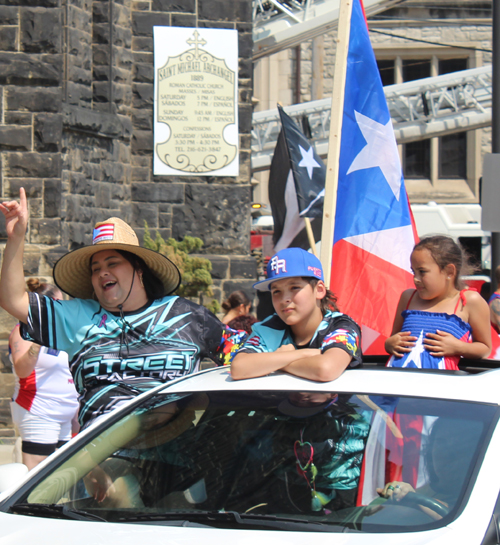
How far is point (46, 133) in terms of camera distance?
850 cm

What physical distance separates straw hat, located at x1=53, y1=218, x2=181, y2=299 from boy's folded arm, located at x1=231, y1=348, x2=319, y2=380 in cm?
77

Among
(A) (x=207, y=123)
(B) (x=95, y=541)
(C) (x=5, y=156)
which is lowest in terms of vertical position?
(B) (x=95, y=541)

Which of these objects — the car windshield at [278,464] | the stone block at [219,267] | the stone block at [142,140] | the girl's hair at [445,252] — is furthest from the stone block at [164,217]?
the car windshield at [278,464]

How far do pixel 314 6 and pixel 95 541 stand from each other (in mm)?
13975

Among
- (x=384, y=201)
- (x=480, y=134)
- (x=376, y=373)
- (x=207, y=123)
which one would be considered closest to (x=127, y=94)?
(x=207, y=123)

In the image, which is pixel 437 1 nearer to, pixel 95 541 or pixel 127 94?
Answer: pixel 127 94

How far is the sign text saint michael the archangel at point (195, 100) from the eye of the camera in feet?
33.3

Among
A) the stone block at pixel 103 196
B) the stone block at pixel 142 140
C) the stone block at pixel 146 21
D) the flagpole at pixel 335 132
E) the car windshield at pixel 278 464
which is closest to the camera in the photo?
the car windshield at pixel 278 464

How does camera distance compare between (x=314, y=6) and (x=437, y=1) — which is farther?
(x=437, y=1)

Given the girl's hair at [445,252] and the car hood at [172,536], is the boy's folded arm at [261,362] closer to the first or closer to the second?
the car hood at [172,536]

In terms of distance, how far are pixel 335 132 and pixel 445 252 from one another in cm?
166

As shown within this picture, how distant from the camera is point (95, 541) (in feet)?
6.91

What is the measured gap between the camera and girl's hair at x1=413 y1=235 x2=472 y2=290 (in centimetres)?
359

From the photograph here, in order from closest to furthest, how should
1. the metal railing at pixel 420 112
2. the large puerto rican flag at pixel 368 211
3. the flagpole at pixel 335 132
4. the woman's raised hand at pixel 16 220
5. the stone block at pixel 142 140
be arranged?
1. the woman's raised hand at pixel 16 220
2. the flagpole at pixel 335 132
3. the large puerto rican flag at pixel 368 211
4. the stone block at pixel 142 140
5. the metal railing at pixel 420 112
